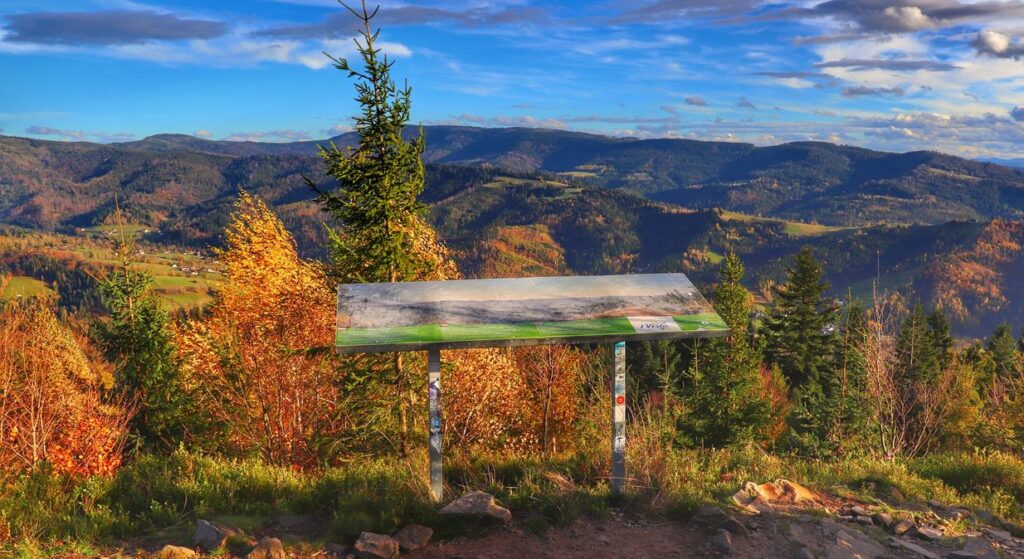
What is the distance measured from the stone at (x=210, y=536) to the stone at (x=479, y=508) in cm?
292

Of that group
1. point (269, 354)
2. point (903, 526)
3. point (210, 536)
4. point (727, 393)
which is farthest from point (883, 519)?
point (727, 393)

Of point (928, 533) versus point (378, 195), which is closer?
point (928, 533)

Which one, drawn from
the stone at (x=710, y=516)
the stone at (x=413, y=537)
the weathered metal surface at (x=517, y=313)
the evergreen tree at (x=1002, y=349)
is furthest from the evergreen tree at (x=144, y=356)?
the evergreen tree at (x=1002, y=349)

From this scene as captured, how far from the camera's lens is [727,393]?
39.4m

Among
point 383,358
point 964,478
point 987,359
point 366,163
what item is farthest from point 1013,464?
point 987,359

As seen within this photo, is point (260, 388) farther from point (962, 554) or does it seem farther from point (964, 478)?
point (964, 478)

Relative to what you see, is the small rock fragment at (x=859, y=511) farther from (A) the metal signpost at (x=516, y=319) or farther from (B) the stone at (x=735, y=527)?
(A) the metal signpost at (x=516, y=319)

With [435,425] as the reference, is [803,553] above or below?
below

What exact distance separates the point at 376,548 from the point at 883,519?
8203 millimetres

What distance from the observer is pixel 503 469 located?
11.4 meters

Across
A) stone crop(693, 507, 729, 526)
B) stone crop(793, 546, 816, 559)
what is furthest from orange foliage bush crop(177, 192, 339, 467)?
stone crop(793, 546, 816, 559)

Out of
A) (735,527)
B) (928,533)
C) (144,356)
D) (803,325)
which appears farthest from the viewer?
(803,325)

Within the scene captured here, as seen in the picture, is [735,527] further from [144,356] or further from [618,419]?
[144,356]

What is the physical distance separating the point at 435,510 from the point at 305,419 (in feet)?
45.9
